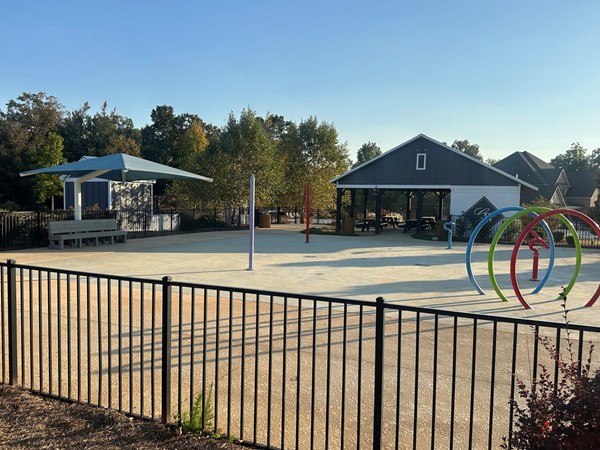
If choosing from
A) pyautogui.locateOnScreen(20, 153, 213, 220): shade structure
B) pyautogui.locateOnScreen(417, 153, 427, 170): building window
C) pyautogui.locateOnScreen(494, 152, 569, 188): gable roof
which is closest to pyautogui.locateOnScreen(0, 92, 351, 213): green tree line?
pyautogui.locateOnScreen(417, 153, 427, 170): building window

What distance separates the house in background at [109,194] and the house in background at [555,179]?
3532 centimetres

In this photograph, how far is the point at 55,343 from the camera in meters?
5.53

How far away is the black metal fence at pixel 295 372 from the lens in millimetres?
3248

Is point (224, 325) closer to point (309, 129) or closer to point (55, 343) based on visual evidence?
point (55, 343)

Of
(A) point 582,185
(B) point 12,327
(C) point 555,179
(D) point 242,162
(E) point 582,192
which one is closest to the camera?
(B) point 12,327

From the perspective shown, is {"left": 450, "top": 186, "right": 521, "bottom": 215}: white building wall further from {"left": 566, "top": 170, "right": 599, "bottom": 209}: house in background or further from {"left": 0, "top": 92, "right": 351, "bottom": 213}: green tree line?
{"left": 566, "top": 170, "right": 599, "bottom": 209}: house in background

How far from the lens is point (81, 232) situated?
1734 centimetres

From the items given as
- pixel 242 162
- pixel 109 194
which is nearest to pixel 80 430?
pixel 109 194

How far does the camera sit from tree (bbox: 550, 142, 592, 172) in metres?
69.4

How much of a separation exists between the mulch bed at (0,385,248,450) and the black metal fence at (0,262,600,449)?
132 mm

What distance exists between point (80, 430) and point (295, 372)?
6.63ft

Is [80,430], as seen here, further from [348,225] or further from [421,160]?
[421,160]

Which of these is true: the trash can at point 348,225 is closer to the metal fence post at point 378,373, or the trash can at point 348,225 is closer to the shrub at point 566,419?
the metal fence post at point 378,373

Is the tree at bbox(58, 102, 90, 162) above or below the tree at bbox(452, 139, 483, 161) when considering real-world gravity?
below
